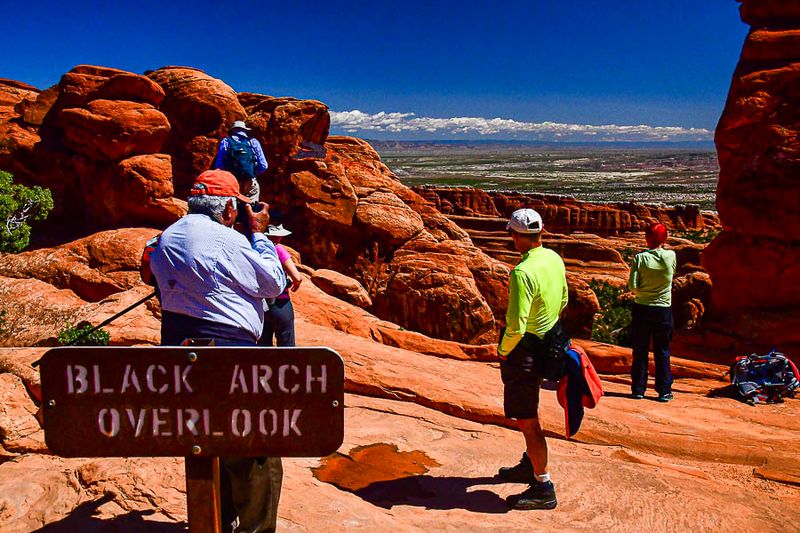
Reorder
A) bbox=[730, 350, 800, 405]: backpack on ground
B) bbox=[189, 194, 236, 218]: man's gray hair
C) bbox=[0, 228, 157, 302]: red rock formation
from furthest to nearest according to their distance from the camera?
bbox=[0, 228, 157, 302]: red rock formation → bbox=[730, 350, 800, 405]: backpack on ground → bbox=[189, 194, 236, 218]: man's gray hair

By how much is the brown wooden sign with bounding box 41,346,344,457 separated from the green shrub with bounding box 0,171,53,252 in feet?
37.5

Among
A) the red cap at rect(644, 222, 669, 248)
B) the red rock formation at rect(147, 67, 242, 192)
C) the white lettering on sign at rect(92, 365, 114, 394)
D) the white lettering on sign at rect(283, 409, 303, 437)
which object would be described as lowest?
the white lettering on sign at rect(283, 409, 303, 437)

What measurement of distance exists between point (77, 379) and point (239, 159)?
3.00 meters

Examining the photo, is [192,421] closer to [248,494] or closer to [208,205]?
[248,494]

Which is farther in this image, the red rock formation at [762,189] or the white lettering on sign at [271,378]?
the red rock formation at [762,189]

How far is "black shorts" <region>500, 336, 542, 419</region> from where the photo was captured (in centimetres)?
420

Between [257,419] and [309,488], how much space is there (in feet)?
7.03

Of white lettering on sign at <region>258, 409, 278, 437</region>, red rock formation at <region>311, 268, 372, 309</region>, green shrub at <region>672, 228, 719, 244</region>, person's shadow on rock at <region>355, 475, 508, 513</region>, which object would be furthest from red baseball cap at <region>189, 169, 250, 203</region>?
green shrub at <region>672, 228, 719, 244</region>

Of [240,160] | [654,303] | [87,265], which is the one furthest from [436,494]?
[87,265]

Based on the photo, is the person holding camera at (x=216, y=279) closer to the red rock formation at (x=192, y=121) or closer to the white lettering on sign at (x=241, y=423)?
the white lettering on sign at (x=241, y=423)

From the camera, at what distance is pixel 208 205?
291 cm

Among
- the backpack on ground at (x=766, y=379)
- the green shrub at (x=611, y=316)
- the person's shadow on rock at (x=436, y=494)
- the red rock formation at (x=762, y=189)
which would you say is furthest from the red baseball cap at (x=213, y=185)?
the green shrub at (x=611, y=316)

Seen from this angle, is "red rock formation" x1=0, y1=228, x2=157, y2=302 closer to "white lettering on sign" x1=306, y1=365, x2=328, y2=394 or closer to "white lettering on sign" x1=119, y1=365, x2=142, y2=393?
"white lettering on sign" x1=119, y1=365, x2=142, y2=393

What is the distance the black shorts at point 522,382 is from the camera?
13.8 ft
